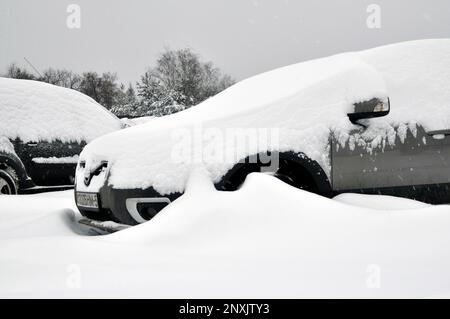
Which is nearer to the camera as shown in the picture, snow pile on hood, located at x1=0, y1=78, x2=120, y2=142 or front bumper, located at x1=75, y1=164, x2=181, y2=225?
front bumper, located at x1=75, y1=164, x2=181, y2=225

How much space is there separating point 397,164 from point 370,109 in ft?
1.59

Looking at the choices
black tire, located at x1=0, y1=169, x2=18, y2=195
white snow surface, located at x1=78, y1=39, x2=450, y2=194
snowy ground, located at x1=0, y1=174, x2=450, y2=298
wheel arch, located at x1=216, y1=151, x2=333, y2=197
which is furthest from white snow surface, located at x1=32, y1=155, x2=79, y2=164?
wheel arch, located at x1=216, y1=151, x2=333, y2=197

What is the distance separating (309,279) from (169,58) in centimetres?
4194

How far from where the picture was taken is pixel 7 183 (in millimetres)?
4957

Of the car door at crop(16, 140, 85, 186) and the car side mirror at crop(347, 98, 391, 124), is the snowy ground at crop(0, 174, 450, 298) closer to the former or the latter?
the car side mirror at crop(347, 98, 391, 124)

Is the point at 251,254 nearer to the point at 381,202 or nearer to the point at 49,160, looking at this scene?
the point at 381,202

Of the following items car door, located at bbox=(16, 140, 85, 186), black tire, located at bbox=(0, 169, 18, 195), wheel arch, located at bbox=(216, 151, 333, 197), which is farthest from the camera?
car door, located at bbox=(16, 140, 85, 186)

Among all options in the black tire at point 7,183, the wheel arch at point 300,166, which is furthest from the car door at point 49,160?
the wheel arch at point 300,166

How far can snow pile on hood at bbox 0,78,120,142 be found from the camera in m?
5.19

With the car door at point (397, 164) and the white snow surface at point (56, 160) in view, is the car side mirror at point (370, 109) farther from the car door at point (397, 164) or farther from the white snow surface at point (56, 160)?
the white snow surface at point (56, 160)

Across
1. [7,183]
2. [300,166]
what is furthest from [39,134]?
[300,166]

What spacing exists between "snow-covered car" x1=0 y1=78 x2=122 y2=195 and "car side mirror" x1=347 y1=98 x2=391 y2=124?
13.2 ft

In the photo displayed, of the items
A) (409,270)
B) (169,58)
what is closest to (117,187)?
(409,270)
